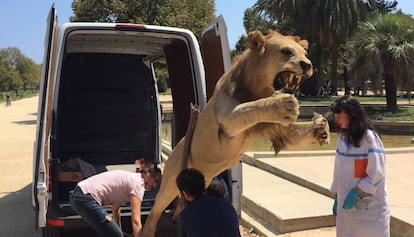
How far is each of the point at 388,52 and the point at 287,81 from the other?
18.7m

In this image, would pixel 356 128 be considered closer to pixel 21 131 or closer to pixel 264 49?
pixel 264 49

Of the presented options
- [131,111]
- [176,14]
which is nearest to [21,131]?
[176,14]

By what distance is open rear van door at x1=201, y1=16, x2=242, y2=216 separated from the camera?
4.31 m

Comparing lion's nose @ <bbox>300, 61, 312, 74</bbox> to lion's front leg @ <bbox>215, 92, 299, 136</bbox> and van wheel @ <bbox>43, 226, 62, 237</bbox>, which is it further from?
van wheel @ <bbox>43, 226, 62, 237</bbox>

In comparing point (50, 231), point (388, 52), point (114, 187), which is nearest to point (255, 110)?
point (114, 187)

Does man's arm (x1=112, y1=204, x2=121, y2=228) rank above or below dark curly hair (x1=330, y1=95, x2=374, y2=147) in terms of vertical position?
below

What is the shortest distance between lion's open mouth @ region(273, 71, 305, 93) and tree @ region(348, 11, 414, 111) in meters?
18.4

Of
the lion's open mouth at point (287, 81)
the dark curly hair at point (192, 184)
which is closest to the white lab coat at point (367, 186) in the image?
the lion's open mouth at point (287, 81)

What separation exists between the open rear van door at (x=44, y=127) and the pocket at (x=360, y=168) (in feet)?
8.17

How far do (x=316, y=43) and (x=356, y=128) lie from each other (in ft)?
111

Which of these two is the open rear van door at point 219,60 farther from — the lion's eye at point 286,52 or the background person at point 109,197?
the lion's eye at point 286,52

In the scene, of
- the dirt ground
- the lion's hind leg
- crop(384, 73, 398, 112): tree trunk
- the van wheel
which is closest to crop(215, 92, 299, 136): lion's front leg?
the lion's hind leg

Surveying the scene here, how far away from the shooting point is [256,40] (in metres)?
3.11

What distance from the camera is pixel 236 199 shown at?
4.64 meters
